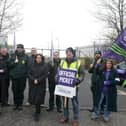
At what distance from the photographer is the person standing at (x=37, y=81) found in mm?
9883

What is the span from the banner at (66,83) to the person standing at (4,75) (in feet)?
5.80

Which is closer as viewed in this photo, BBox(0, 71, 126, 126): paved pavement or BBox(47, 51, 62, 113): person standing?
BBox(0, 71, 126, 126): paved pavement

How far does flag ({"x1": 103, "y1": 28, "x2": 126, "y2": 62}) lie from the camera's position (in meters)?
10.5


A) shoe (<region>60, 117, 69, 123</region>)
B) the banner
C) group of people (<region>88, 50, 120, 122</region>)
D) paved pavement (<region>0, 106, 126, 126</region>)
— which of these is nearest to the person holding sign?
the banner

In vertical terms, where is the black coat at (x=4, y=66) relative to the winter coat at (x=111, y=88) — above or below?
above

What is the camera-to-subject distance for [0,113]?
10359 mm

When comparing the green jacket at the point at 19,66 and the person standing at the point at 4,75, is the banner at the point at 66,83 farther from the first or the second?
the person standing at the point at 4,75

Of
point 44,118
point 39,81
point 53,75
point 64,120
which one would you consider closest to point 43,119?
point 44,118

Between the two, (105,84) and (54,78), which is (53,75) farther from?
(105,84)

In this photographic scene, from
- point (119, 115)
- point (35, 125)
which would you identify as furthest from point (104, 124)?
point (35, 125)

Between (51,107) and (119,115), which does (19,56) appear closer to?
(51,107)

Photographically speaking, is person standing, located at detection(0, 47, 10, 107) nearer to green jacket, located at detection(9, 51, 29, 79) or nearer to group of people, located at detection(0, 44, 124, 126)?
group of people, located at detection(0, 44, 124, 126)

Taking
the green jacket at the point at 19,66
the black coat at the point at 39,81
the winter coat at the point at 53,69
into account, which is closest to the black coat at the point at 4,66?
the green jacket at the point at 19,66

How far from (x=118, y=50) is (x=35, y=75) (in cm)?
254
